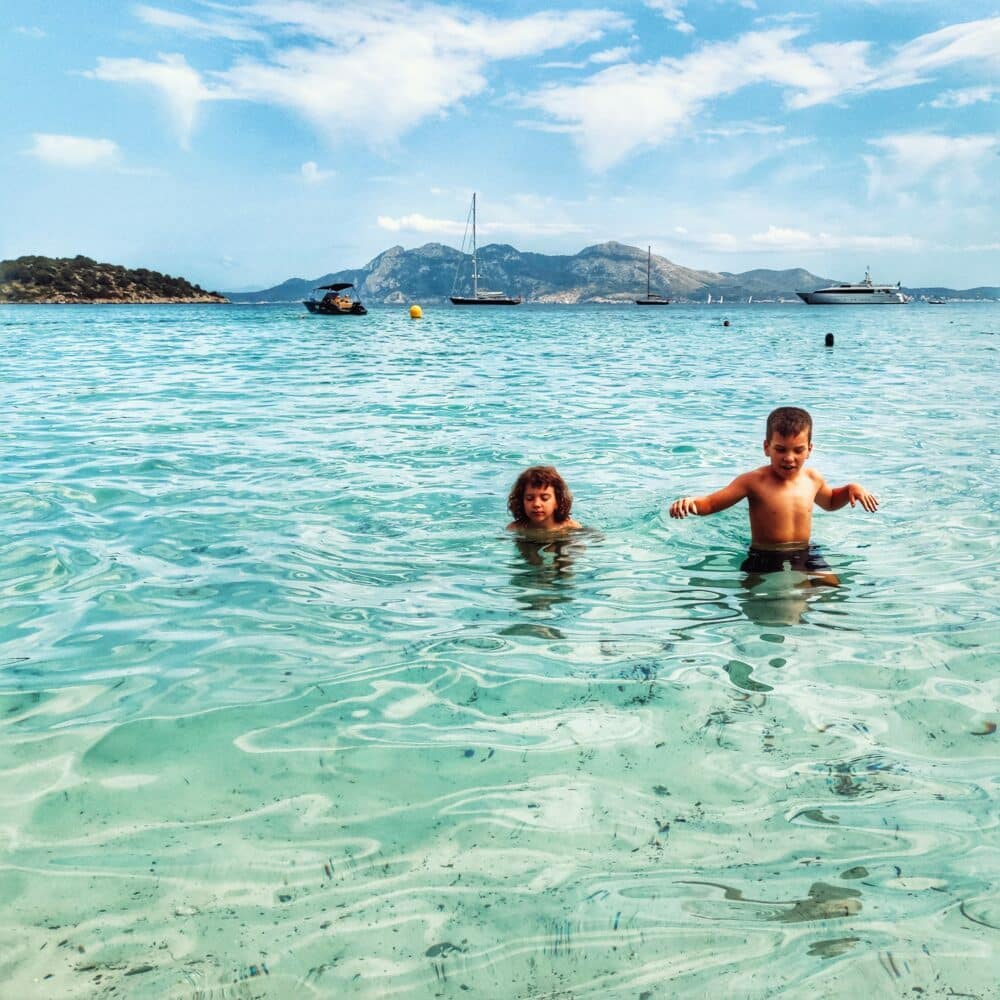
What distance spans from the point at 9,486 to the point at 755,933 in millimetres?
8183

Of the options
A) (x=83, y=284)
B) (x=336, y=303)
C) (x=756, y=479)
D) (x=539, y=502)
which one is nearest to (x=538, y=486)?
(x=539, y=502)

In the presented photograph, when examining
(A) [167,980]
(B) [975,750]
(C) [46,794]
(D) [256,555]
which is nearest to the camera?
(A) [167,980]

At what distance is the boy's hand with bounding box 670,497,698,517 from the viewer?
5387mm

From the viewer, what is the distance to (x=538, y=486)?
6285mm

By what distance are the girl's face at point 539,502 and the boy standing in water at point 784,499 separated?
104 cm

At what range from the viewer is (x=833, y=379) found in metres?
20.6

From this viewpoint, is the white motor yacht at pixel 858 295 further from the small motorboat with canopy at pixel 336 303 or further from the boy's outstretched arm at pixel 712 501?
the boy's outstretched arm at pixel 712 501

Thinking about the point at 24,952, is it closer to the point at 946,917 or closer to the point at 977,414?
the point at 946,917

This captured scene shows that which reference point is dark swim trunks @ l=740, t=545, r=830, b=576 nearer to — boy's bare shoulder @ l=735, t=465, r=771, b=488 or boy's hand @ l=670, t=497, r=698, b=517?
boy's bare shoulder @ l=735, t=465, r=771, b=488

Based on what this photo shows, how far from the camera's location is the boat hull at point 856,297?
409 ft

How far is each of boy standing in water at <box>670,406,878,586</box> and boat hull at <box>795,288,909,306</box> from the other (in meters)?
133

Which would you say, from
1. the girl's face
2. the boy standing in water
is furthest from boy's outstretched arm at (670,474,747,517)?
the girl's face

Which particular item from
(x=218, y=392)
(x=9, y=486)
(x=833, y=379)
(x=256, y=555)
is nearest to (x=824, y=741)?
(x=256, y=555)

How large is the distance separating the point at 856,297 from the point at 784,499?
443ft
